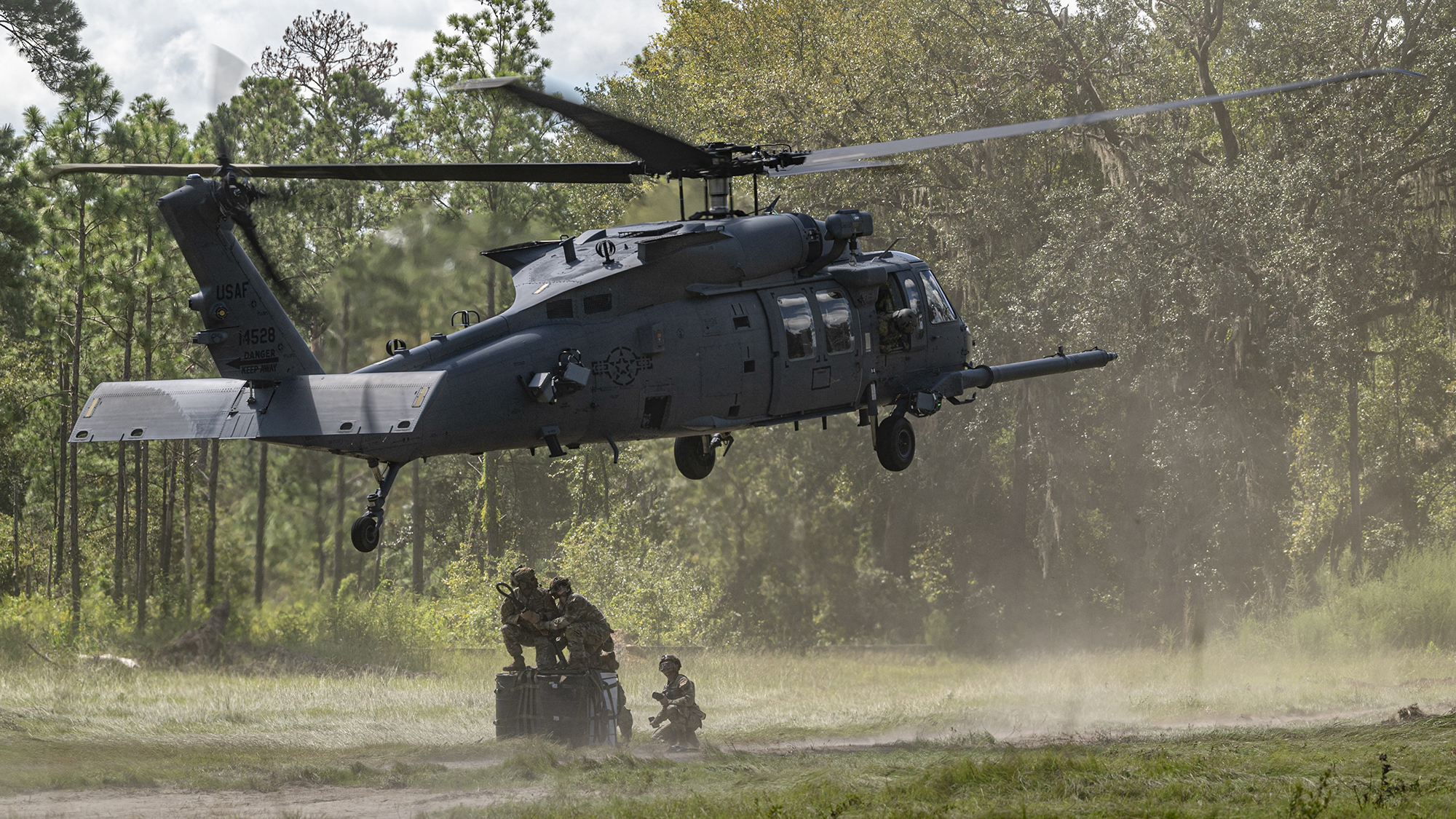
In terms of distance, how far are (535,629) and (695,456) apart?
2.73 m

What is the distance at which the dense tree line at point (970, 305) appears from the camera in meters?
27.7

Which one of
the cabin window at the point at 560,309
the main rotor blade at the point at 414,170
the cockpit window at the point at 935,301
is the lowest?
the cabin window at the point at 560,309

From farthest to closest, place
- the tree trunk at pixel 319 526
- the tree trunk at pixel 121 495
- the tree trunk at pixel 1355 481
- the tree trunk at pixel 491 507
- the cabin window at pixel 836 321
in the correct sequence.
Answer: the tree trunk at pixel 319 526, the tree trunk at pixel 491 507, the tree trunk at pixel 1355 481, the tree trunk at pixel 121 495, the cabin window at pixel 836 321

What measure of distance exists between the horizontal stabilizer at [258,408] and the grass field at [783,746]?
337cm

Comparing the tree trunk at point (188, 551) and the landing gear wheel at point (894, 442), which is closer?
the landing gear wheel at point (894, 442)

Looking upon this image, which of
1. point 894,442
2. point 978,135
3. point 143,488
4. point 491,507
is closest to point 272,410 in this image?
point 978,135

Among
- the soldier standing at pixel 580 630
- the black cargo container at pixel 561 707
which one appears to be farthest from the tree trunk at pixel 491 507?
the soldier standing at pixel 580 630

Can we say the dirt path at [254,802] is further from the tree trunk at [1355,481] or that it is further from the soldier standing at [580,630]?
the tree trunk at [1355,481]

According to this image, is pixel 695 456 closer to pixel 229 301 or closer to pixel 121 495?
pixel 229 301

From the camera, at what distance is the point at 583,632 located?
47.5 feet

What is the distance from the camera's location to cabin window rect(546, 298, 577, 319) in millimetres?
12180

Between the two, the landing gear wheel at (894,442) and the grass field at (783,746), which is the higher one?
the landing gear wheel at (894,442)

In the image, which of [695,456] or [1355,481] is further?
[1355,481]

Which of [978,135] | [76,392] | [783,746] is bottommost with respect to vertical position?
[783,746]
